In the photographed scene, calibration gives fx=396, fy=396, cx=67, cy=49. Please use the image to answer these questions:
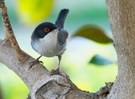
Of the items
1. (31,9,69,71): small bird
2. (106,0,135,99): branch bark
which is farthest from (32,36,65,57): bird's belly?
(106,0,135,99): branch bark

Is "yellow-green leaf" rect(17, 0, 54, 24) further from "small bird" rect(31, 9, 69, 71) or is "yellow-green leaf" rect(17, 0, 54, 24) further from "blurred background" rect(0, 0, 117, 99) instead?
"blurred background" rect(0, 0, 117, 99)

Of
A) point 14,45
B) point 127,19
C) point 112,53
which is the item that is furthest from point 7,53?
point 112,53

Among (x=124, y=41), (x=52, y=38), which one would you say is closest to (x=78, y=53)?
(x=52, y=38)

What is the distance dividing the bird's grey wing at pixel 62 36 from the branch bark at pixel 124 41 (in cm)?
27

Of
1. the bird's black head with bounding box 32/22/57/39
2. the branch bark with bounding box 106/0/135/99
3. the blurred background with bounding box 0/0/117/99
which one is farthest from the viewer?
the blurred background with bounding box 0/0/117/99

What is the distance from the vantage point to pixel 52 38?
781mm

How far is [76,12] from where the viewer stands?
139cm

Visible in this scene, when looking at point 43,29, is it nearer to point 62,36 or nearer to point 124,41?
point 62,36

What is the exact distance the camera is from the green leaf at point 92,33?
716 millimetres

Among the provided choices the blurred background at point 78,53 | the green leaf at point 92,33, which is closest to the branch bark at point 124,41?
the green leaf at point 92,33

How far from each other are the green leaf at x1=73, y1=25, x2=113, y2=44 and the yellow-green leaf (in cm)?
7

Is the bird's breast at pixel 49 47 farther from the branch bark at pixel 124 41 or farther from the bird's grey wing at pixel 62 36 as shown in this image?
the branch bark at pixel 124 41

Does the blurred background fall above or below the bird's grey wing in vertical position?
below

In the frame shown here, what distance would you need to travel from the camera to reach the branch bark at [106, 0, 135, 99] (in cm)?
37
